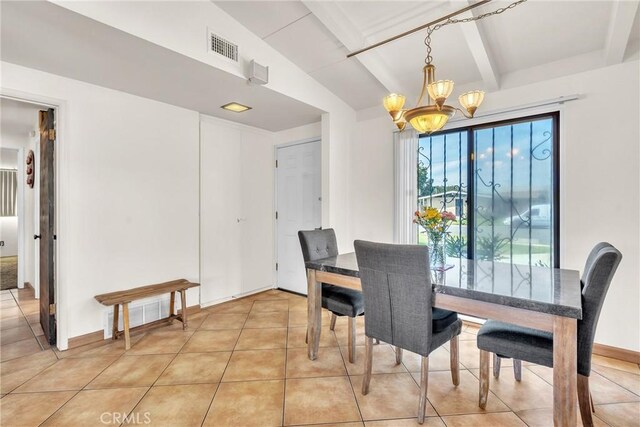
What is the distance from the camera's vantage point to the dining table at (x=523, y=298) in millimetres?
1318

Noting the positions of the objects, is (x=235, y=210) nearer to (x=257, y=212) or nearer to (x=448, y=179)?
(x=257, y=212)

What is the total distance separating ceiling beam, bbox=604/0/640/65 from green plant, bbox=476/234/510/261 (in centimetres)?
166

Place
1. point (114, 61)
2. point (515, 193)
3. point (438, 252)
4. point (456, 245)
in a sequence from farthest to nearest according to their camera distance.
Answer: point (456, 245) → point (515, 193) → point (114, 61) → point (438, 252)

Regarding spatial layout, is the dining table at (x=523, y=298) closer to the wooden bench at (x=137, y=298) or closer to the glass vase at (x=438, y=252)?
the glass vase at (x=438, y=252)

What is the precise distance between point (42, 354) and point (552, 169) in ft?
15.3

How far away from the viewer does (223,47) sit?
8.02 ft

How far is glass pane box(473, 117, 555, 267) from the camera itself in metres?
2.76

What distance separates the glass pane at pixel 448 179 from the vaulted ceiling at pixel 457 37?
1.96 ft

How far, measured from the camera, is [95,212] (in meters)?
2.68

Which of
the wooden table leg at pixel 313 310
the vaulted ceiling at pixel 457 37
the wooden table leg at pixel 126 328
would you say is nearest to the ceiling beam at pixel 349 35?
the vaulted ceiling at pixel 457 37

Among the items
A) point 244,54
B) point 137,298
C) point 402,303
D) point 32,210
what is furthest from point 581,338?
point 32,210

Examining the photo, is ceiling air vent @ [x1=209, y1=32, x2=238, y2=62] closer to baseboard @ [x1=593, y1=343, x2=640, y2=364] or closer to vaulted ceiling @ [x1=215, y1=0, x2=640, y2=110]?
vaulted ceiling @ [x1=215, y1=0, x2=640, y2=110]

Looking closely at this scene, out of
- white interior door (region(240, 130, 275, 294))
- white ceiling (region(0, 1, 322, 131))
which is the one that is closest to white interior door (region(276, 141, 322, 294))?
white interior door (region(240, 130, 275, 294))

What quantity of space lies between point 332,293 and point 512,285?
4.36 feet
